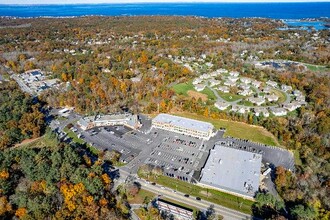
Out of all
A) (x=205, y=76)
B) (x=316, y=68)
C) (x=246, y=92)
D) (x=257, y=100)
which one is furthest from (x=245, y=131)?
(x=316, y=68)

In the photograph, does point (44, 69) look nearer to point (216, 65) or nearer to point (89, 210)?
point (216, 65)

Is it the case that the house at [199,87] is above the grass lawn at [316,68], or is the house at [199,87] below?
above

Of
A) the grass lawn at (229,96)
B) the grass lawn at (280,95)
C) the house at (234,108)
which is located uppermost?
the house at (234,108)

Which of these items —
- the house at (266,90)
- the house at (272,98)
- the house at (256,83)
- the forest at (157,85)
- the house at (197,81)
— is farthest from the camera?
the house at (197,81)

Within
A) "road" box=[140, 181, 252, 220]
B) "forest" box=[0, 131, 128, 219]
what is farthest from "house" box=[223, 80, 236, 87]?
"forest" box=[0, 131, 128, 219]

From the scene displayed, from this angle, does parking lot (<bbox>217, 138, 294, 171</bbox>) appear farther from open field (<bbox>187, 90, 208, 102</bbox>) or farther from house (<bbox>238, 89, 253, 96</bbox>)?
house (<bbox>238, 89, 253, 96</bbox>)

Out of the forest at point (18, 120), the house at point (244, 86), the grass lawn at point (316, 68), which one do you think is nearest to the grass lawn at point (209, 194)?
the forest at point (18, 120)

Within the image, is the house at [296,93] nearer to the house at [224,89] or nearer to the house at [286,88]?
the house at [286,88]

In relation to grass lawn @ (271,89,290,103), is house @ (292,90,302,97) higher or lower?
higher

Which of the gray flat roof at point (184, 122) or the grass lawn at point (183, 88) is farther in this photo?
the grass lawn at point (183, 88)
